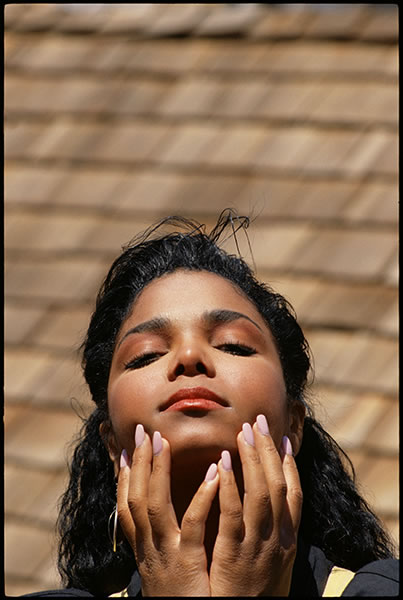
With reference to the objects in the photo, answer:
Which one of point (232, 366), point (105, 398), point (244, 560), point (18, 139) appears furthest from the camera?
point (18, 139)

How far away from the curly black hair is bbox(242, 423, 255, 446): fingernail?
272mm

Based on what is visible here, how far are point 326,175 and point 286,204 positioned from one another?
0.20 m

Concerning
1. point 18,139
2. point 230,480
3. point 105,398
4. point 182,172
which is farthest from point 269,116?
point 230,480

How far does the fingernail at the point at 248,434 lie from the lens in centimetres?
160

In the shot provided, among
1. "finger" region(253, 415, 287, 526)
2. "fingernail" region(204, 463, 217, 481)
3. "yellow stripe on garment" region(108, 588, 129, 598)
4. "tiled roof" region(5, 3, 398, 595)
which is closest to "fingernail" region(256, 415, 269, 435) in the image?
"finger" region(253, 415, 287, 526)

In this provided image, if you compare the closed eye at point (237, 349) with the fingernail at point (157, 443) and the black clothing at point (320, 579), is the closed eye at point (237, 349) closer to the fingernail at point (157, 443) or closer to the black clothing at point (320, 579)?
the fingernail at point (157, 443)

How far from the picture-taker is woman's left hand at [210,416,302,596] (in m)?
1.51

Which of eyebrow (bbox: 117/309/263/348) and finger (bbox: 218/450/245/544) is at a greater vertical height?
eyebrow (bbox: 117/309/263/348)

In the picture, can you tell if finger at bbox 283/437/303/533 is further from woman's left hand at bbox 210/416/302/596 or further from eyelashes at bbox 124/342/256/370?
eyelashes at bbox 124/342/256/370

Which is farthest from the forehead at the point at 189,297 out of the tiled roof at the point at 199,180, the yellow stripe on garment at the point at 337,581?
the tiled roof at the point at 199,180

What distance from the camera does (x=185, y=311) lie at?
1753 millimetres

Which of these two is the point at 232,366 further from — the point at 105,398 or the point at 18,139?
the point at 18,139

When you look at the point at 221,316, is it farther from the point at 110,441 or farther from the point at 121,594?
the point at 121,594

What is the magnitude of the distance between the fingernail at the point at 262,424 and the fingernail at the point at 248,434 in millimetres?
16
